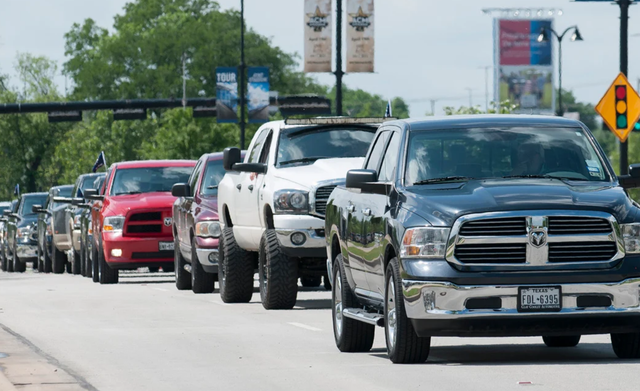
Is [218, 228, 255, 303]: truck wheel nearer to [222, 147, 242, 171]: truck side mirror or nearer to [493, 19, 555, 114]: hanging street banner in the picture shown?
[222, 147, 242, 171]: truck side mirror

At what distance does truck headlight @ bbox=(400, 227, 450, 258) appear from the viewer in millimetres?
11641

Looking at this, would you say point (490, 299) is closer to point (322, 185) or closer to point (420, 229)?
point (420, 229)

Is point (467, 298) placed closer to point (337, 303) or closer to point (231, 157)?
point (337, 303)

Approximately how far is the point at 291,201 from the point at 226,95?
4424 cm

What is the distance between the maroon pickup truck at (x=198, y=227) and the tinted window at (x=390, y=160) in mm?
10002

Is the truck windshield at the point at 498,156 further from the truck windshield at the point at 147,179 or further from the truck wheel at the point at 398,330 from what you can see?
the truck windshield at the point at 147,179

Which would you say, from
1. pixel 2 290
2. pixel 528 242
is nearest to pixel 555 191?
pixel 528 242

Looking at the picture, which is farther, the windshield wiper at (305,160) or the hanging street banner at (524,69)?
the hanging street banner at (524,69)

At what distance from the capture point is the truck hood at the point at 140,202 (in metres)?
28.4

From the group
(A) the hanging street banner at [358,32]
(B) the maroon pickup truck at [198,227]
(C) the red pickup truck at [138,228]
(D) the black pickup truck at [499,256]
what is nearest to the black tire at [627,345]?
(D) the black pickup truck at [499,256]

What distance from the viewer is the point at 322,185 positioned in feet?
61.9

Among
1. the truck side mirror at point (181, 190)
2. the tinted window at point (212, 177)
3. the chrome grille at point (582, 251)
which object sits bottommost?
the truck side mirror at point (181, 190)

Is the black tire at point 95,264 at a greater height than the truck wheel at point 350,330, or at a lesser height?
lesser

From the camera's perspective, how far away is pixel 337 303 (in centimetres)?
1405
